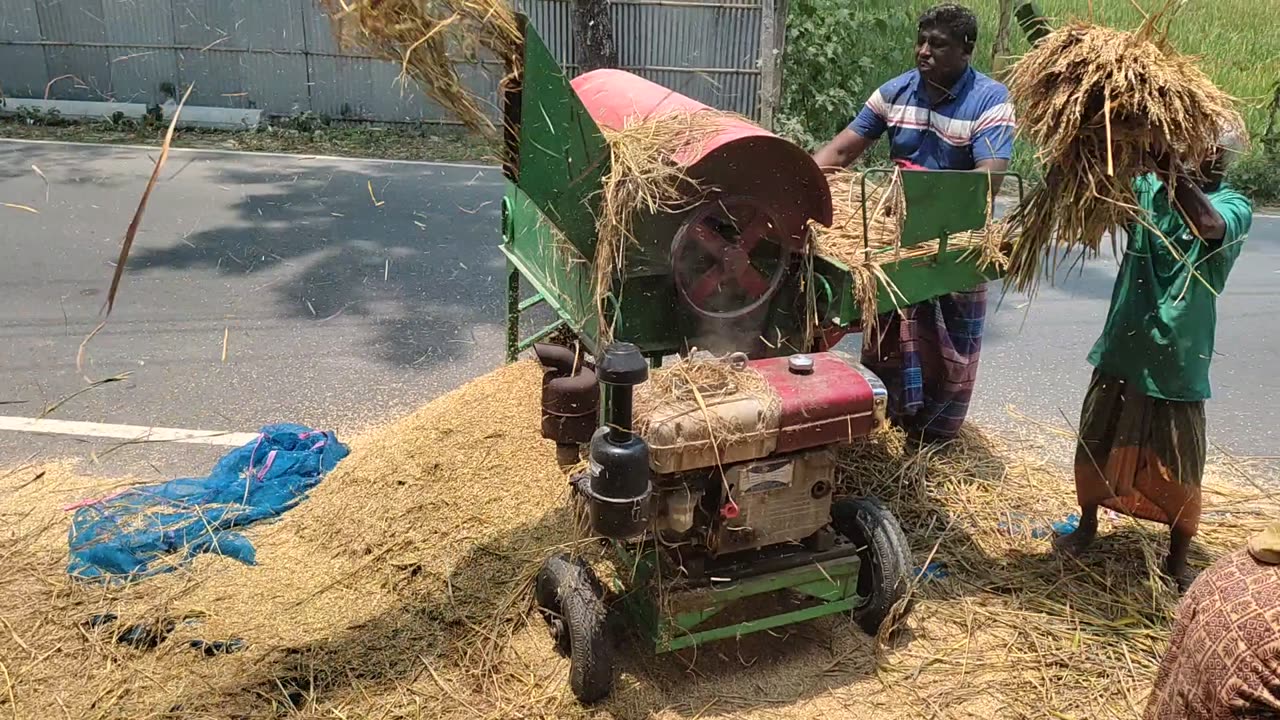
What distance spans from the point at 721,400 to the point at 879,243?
1062mm

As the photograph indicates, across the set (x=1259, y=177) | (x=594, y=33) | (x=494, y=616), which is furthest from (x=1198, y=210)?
(x=1259, y=177)

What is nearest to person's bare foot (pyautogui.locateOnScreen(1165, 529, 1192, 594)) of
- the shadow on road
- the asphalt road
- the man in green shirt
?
the man in green shirt

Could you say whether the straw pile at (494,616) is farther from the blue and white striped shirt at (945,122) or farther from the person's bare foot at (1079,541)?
the blue and white striped shirt at (945,122)

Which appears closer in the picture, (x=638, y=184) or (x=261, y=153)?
(x=638, y=184)

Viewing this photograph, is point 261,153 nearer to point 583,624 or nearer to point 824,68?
point 824,68

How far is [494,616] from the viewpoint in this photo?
339 cm

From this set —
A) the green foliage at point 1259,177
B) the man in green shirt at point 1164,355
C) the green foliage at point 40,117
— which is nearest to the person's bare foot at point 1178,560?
the man in green shirt at point 1164,355

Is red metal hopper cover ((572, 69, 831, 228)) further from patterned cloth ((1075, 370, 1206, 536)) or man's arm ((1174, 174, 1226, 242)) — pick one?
patterned cloth ((1075, 370, 1206, 536))

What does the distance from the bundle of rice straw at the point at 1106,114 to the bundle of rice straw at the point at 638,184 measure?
3.33 feet

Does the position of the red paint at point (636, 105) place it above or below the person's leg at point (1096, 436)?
above

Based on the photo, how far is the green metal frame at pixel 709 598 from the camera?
9.58ft

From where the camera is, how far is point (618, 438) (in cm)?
263

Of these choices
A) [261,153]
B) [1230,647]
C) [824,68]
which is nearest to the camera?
[1230,647]

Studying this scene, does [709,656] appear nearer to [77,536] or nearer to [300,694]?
[300,694]
